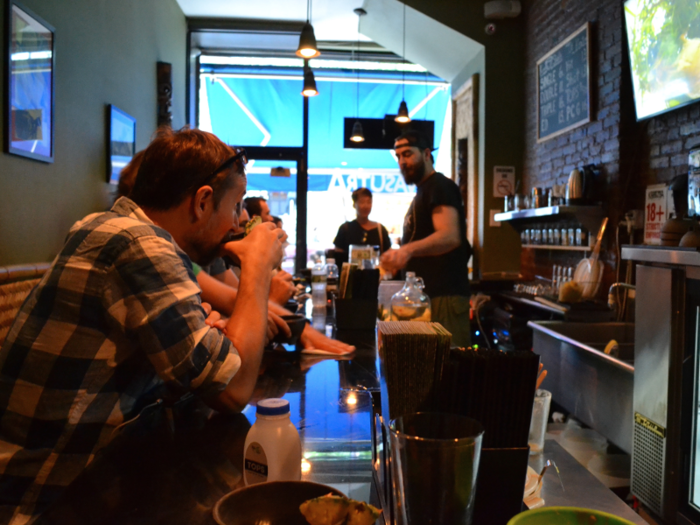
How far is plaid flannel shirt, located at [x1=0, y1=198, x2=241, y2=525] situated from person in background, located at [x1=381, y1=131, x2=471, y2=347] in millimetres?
1975

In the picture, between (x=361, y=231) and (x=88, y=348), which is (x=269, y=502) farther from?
(x=361, y=231)

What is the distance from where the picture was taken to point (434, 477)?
21.3 inches

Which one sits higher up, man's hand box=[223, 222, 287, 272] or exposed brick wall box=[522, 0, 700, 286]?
exposed brick wall box=[522, 0, 700, 286]

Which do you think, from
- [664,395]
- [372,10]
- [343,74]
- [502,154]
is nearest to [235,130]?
[343,74]

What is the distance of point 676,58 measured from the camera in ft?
9.93

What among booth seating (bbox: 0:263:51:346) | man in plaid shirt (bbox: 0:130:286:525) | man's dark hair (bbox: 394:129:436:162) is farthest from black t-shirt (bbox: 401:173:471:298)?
man in plaid shirt (bbox: 0:130:286:525)

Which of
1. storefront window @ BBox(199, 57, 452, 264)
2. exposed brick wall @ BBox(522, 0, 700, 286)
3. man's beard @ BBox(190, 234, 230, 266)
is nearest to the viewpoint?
man's beard @ BBox(190, 234, 230, 266)

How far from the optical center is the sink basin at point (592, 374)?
229 cm

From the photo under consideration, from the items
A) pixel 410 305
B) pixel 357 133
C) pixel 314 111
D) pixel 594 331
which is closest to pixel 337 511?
pixel 410 305

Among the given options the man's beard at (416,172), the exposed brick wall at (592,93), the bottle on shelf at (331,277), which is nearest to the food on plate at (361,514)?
the man's beard at (416,172)

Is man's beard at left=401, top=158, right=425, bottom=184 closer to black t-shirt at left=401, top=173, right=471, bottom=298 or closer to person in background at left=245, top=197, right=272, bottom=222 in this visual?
black t-shirt at left=401, top=173, right=471, bottom=298

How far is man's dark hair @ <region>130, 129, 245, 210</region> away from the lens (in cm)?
131

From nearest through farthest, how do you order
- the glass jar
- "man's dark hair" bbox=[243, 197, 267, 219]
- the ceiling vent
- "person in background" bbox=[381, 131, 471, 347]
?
"person in background" bbox=[381, 131, 471, 347] → the glass jar → "man's dark hair" bbox=[243, 197, 267, 219] → the ceiling vent

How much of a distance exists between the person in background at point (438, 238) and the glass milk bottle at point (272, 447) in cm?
219
